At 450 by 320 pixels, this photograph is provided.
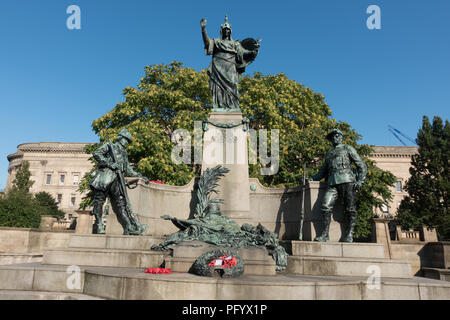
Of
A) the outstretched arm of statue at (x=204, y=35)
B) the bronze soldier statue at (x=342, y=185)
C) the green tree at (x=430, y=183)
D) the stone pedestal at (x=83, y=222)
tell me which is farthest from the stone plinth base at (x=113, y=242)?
the green tree at (x=430, y=183)

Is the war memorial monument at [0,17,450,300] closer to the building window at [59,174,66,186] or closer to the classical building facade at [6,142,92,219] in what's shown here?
the classical building facade at [6,142,92,219]

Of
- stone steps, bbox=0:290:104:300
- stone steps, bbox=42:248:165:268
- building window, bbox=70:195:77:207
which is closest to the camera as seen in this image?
stone steps, bbox=0:290:104:300

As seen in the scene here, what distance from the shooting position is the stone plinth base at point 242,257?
7.39 m

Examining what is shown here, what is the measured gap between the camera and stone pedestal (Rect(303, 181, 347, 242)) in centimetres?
926

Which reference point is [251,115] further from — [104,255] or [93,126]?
[104,255]

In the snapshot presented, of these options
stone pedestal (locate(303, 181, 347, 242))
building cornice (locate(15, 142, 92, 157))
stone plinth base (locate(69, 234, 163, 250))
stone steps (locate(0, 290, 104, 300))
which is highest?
building cornice (locate(15, 142, 92, 157))

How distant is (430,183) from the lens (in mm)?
34688

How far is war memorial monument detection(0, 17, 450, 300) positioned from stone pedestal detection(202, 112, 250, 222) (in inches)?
1.5

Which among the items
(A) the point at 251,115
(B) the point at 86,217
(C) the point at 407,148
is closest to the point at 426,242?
(A) the point at 251,115

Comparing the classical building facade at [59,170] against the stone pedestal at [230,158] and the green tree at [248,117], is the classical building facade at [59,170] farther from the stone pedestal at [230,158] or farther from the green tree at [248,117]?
the stone pedestal at [230,158]

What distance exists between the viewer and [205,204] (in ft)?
33.9

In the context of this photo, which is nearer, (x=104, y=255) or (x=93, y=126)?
(x=104, y=255)

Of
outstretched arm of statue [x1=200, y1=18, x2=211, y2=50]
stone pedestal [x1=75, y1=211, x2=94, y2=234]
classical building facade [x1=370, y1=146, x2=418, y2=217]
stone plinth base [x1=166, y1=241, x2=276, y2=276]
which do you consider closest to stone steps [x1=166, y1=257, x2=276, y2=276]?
stone plinth base [x1=166, y1=241, x2=276, y2=276]
